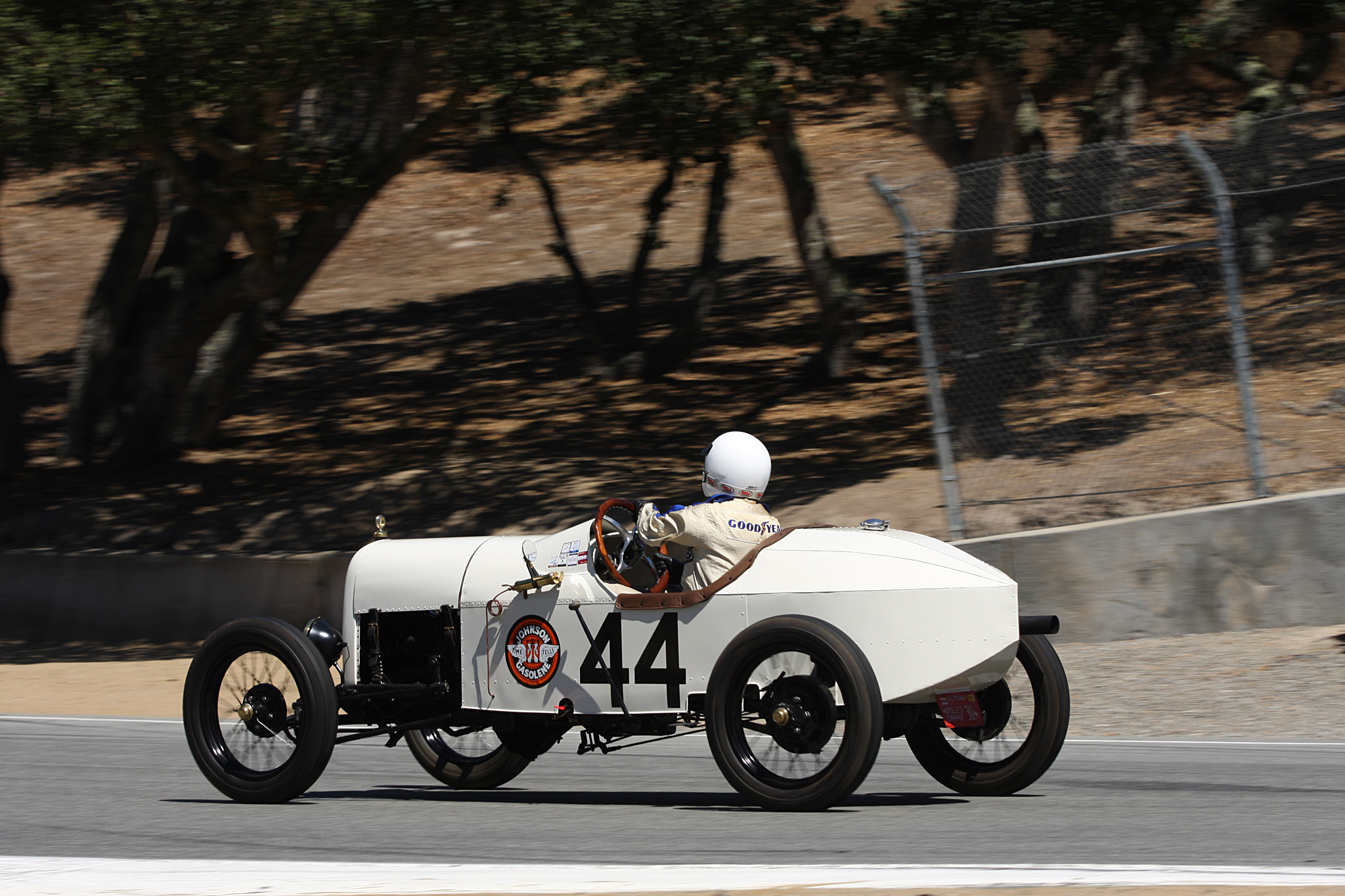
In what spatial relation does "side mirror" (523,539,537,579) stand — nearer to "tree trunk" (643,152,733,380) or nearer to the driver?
the driver

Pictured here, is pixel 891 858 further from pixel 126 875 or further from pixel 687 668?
pixel 126 875

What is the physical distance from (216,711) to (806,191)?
40.6 feet

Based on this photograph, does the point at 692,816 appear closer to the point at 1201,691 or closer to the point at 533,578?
the point at 533,578

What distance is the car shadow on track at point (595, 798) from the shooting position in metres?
6.90

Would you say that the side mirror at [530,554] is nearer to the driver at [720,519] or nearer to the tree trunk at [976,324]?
the driver at [720,519]

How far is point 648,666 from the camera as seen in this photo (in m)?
6.73

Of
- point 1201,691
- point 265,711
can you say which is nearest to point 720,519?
point 265,711

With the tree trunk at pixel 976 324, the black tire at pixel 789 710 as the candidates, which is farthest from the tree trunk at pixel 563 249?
the black tire at pixel 789 710

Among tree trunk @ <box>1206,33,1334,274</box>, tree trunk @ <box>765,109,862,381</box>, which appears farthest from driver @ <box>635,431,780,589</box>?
tree trunk @ <box>765,109,862,381</box>

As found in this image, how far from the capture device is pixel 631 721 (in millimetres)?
6832

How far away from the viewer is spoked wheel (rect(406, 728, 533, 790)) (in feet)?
25.1

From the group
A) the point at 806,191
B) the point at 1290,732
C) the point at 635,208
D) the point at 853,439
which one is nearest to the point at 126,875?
the point at 1290,732

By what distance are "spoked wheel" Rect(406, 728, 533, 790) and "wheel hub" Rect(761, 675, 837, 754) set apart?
1716 millimetres

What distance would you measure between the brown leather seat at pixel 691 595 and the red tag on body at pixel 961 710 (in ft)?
2.74
